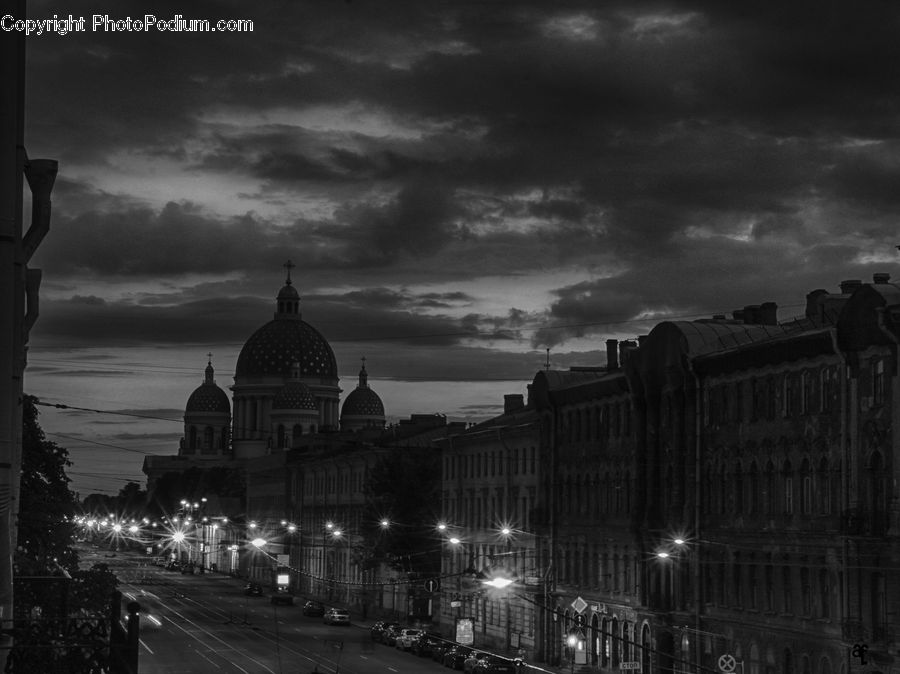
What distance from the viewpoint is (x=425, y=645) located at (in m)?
80.5

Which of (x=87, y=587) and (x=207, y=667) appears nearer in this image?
(x=87, y=587)

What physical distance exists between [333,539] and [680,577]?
66426mm

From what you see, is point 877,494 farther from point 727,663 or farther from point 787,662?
point 727,663

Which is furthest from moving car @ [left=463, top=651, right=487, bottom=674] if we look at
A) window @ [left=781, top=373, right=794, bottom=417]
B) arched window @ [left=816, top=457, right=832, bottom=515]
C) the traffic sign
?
arched window @ [left=816, top=457, right=832, bottom=515]

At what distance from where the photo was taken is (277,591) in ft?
450

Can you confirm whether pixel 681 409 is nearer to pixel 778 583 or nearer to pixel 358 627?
pixel 778 583

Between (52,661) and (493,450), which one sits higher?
(493,450)

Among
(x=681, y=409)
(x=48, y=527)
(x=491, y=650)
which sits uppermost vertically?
(x=681, y=409)

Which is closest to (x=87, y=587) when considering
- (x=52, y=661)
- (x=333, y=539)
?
(x=52, y=661)

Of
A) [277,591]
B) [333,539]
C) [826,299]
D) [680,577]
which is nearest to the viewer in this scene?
[826,299]

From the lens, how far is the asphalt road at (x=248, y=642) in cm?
7196

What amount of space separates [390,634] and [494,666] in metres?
21.4

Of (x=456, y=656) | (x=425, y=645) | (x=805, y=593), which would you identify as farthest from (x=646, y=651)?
(x=425, y=645)

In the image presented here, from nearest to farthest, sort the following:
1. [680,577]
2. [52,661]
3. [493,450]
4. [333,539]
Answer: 1. [52,661]
2. [680,577]
3. [493,450]
4. [333,539]
